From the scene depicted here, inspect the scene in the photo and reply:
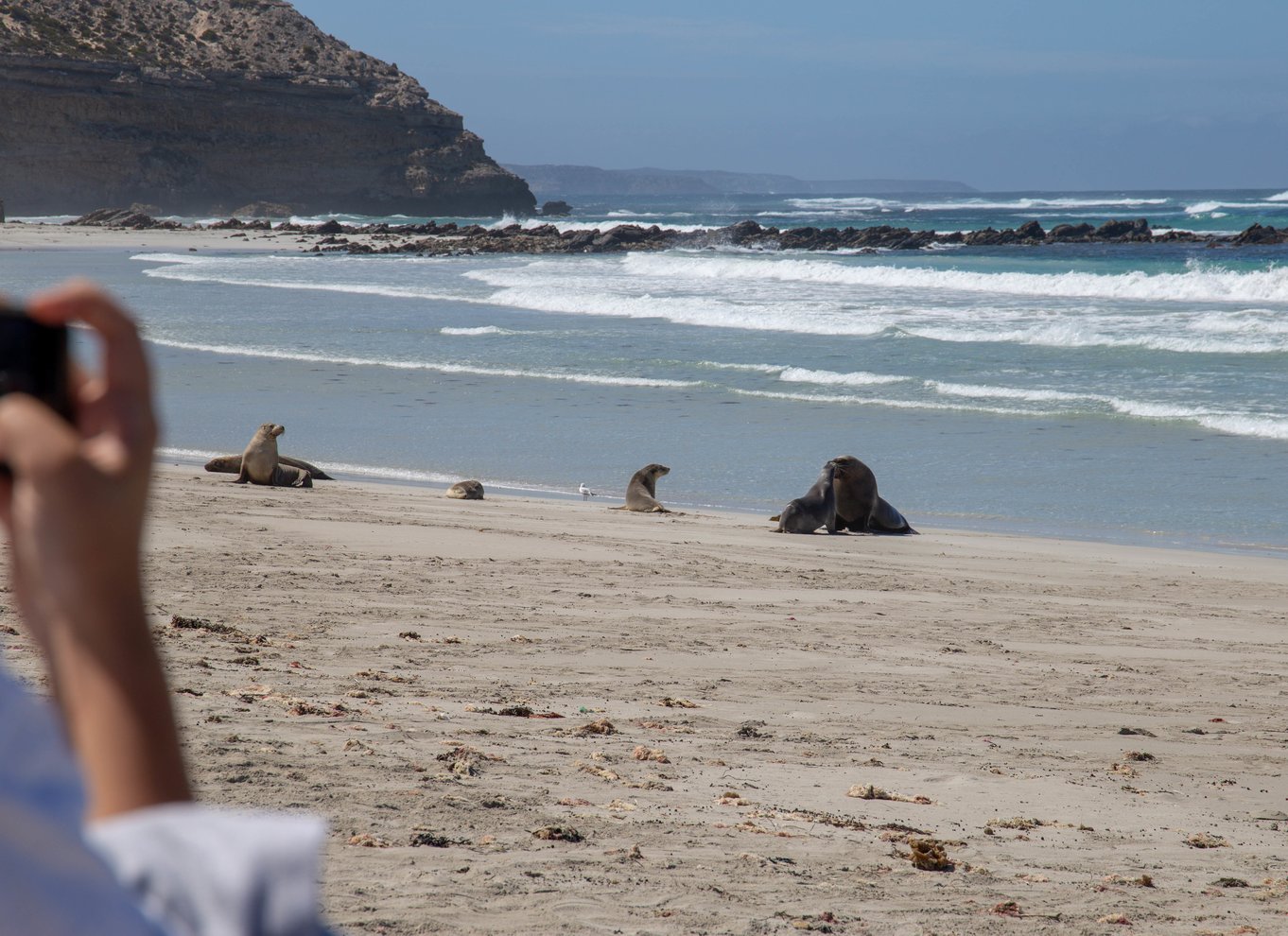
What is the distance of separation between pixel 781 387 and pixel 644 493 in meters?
5.77

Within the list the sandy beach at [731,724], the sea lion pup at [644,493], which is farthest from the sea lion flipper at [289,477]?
the sea lion pup at [644,493]

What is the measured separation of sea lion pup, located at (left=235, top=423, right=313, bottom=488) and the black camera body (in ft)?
30.5

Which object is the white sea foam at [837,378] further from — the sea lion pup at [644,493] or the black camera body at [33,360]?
the black camera body at [33,360]

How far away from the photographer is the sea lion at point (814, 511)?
348 inches

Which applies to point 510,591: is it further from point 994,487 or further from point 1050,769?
point 994,487

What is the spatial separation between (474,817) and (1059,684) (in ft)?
9.82

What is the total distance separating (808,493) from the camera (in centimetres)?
929

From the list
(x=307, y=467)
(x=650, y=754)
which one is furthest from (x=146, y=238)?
(x=650, y=754)

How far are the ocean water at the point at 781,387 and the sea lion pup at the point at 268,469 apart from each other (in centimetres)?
95

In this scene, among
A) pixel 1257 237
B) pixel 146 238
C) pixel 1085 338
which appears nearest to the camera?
pixel 1085 338

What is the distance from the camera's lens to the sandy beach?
3.19 meters

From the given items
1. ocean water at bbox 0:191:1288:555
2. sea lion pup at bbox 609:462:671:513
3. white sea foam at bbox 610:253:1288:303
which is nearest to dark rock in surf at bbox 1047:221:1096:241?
white sea foam at bbox 610:253:1288:303

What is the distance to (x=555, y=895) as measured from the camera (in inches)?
118

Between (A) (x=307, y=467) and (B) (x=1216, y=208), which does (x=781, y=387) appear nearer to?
(A) (x=307, y=467)
